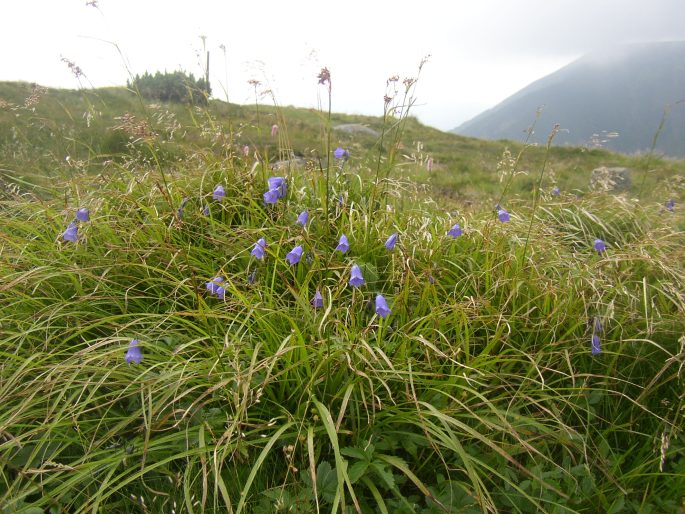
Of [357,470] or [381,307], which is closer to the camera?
[357,470]

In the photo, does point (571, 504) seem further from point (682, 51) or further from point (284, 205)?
point (682, 51)

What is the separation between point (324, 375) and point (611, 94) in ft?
469

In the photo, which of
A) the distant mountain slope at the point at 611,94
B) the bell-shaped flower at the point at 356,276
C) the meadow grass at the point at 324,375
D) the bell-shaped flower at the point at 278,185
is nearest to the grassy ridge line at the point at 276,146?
the meadow grass at the point at 324,375

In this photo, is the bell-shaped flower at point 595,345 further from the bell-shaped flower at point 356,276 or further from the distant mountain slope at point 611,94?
the distant mountain slope at point 611,94

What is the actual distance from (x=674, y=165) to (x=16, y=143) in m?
16.0

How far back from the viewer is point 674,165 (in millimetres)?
11977

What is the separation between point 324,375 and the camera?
170cm

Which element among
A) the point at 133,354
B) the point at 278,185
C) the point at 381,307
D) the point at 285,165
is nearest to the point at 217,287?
the point at 133,354

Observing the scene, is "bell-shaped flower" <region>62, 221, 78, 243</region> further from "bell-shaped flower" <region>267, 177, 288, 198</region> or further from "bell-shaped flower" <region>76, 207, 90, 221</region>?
"bell-shaped flower" <region>267, 177, 288, 198</region>

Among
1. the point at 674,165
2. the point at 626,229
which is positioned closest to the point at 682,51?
the point at 674,165

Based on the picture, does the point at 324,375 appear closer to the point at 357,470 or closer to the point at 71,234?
the point at 357,470

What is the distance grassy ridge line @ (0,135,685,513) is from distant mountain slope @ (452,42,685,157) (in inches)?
3552

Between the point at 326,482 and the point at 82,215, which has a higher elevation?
the point at 82,215

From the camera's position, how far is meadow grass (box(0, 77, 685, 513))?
1474 mm
